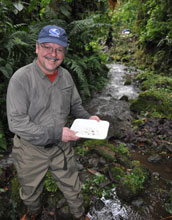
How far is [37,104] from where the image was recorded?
7.23ft

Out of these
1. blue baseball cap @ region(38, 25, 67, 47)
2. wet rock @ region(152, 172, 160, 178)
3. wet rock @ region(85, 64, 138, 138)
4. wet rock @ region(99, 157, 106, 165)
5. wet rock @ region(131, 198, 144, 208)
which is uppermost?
blue baseball cap @ region(38, 25, 67, 47)

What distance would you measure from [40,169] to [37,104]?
93cm

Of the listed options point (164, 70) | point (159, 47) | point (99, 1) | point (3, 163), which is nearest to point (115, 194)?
point (3, 163)

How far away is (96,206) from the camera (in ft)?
10.6

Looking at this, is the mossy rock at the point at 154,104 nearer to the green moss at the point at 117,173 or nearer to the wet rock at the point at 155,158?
the wet rock at the point at 155,158

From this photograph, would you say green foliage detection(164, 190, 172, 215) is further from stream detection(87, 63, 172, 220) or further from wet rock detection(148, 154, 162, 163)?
wet rock detection(148, 154, 162, 163)

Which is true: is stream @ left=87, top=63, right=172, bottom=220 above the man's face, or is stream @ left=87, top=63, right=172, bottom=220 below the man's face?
below

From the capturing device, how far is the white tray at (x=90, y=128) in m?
2.30

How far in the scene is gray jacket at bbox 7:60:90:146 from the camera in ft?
6.73

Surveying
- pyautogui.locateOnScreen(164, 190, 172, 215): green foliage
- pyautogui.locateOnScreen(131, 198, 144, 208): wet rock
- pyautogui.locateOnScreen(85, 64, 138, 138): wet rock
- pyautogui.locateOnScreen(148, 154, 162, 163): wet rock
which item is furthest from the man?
pyautogui.locateOnScreen(85, 64, 138, 138): wet rock

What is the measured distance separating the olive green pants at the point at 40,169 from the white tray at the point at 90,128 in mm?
367

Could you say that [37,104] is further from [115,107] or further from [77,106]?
[115,107]

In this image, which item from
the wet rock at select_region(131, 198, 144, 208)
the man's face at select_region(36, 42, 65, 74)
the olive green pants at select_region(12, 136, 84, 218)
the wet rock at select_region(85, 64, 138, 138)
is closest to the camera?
the man's face at select_region(36, 42, 65, 74)

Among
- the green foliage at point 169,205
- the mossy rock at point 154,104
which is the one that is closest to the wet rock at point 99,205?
the green foliage at point 169,205
